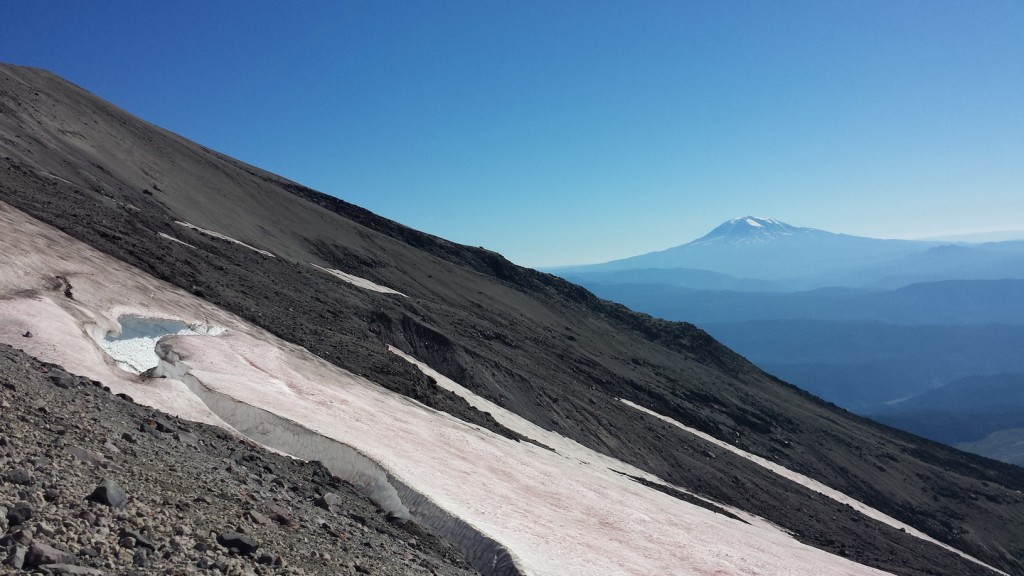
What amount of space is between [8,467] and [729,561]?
37.6ft

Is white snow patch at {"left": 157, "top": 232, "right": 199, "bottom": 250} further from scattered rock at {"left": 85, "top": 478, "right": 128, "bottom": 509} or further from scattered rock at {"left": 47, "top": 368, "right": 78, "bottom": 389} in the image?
scattered rock at {"left": 85, "top": 478, "right": 128, "bottom": 509}

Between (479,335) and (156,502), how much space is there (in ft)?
103

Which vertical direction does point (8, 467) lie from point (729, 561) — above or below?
above

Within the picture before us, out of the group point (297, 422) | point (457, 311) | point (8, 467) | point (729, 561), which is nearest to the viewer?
point (8, 467)

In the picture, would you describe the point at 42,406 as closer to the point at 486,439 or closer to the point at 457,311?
the point at 486,439

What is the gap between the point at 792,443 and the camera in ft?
157

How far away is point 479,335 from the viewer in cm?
3762

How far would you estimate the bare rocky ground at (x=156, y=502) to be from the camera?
5023mm

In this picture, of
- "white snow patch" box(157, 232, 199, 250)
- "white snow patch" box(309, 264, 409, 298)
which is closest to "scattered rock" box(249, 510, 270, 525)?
"white snow patch" box(157, 232, 199, 250)

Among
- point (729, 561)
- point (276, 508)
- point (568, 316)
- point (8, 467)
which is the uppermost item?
point (568, 316)

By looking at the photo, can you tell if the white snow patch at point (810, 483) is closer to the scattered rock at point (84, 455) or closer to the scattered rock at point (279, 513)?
the scattered rock at point (279, 513)

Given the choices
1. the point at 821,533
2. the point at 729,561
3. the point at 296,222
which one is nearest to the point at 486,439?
the point at 729,561

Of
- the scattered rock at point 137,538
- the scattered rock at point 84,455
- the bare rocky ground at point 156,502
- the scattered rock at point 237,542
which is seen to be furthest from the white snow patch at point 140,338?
the scattered rock at point 137,538

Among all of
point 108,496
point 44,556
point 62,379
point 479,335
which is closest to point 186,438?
point 62,379
